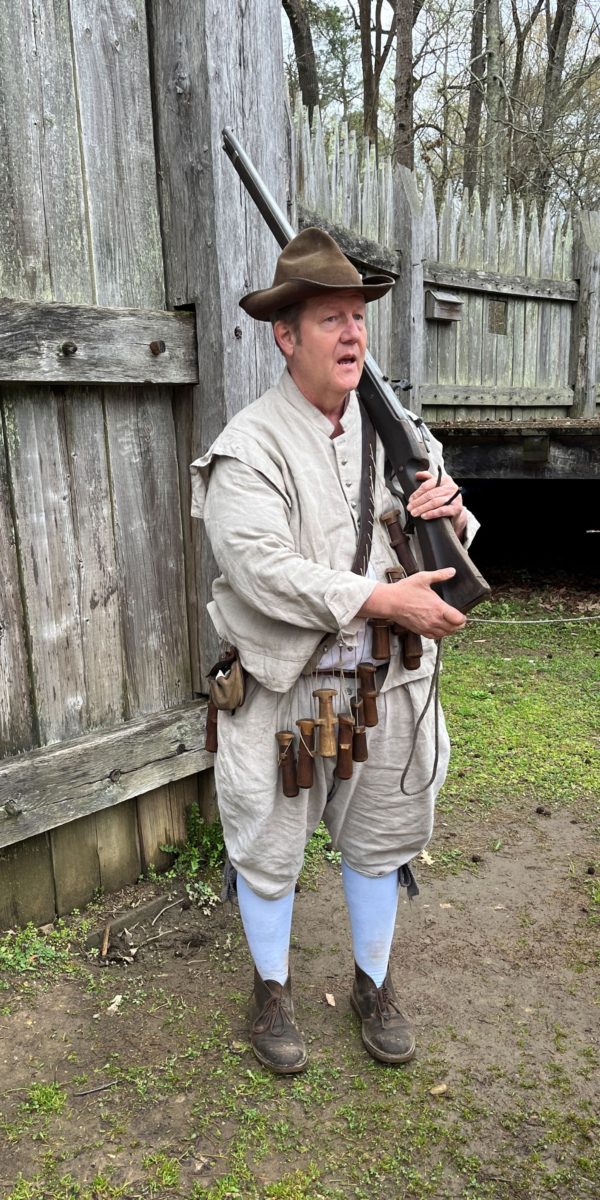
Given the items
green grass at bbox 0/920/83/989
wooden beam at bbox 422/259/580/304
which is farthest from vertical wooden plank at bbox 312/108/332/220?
green grass at bbox 0/920/83/989

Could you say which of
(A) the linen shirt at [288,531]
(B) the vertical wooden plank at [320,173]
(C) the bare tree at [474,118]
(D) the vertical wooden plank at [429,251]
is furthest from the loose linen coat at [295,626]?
(C) the bare tree at [474,118]

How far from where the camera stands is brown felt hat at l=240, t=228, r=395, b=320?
7.16 ft

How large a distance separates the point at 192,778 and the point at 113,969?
0.77 metres

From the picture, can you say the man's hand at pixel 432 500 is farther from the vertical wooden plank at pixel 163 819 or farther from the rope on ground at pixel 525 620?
the rope on ground at pixel 525 620

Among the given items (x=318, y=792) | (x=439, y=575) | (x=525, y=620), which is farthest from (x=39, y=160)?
(x=525, y=620)

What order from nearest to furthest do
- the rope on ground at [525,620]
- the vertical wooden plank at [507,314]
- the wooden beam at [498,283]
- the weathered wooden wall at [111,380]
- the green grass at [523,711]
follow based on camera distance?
the weathered wooden wall at [111,380] < the green grass at [523,711] < the rope on ground at [525,620] < the wooden beam at [498,283] < the vertical wooden plank at [507,314]

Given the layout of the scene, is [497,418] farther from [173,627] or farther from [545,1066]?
[545,1066]

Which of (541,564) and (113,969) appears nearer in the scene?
(113,969)

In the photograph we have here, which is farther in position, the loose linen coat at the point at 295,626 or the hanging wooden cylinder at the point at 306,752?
the hanging wooden cylinder at the point at 306,752

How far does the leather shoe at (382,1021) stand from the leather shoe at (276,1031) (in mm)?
199

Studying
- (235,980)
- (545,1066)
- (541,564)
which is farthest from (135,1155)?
(541,564)

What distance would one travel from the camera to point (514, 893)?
11.1ft

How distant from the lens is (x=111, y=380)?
2.85m

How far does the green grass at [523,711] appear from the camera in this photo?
14.1 ft
